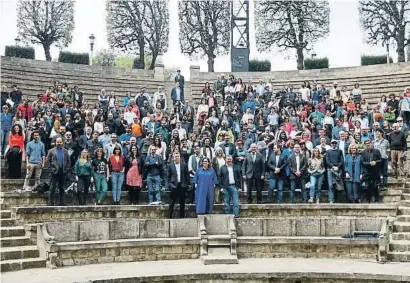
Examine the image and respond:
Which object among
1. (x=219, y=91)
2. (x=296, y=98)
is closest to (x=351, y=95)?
(x=296, y=98)

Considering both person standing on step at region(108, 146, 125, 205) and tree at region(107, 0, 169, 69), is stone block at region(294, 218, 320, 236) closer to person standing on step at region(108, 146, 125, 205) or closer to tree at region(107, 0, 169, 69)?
person standing on step at region(108, 146, 125, 205)

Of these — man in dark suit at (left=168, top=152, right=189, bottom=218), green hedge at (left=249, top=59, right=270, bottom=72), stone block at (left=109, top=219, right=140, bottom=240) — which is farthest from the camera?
green hedge at (left=249, top=59, right=270, bottom=72)

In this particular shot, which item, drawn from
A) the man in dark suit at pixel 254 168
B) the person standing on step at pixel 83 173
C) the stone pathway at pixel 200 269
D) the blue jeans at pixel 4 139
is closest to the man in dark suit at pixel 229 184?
the man in dark suit at pixel 254 168

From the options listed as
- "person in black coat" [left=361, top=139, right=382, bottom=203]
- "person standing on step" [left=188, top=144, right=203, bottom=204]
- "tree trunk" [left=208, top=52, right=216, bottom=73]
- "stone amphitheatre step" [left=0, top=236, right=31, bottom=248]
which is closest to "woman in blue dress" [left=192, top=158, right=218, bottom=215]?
"person standing on step" [left=188, top=144, right=203, bottom=204]

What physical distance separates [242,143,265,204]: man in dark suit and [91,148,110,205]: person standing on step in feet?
12.0

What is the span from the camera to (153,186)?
1788 cm

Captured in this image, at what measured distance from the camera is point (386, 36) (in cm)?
4100

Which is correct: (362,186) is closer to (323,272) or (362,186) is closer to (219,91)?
(323,272)

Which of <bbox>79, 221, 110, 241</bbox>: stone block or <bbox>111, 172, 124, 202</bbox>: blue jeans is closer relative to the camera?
<bbox>79, 221, 110, 241</bbox>: stone block

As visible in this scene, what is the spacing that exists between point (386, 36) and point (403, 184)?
24155mm

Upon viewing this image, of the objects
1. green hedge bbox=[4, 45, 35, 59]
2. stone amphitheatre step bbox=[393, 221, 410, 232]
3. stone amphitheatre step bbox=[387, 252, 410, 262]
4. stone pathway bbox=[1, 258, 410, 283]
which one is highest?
green hedge bbox=[4, 45, 35, 59]

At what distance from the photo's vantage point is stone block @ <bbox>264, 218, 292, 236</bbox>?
16.5m

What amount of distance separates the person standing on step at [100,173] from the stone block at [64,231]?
1961 millimetres

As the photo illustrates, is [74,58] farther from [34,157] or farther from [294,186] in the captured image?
[294,186]
